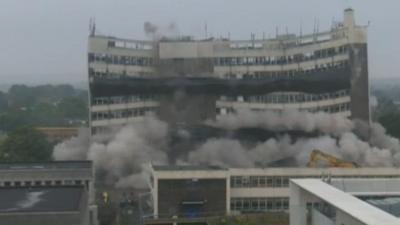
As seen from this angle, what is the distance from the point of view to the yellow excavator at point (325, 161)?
104 ft

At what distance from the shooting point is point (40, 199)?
67.9 feet

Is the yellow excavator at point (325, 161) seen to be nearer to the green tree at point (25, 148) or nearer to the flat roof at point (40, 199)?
the flat roof at point (40, 199)

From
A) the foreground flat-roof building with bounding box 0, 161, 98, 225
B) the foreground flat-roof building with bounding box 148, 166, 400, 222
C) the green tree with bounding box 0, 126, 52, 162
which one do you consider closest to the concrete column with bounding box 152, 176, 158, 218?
the foreground flat-roof building with bounding box 148, 166, 400, 222

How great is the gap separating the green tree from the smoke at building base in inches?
97.8

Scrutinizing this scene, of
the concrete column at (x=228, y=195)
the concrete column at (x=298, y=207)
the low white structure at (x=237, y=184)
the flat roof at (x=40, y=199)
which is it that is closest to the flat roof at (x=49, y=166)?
the low white structure at (x=237, y=184)

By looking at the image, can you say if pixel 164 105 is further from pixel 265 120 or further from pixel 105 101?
pixel 265 120

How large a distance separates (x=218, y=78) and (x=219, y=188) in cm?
1024

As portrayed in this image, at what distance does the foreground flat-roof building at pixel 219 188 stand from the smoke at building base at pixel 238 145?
447 cm

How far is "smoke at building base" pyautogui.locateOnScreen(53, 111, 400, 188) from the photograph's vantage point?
34.9 meters

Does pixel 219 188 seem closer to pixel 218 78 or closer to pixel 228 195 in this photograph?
pixel 228 195

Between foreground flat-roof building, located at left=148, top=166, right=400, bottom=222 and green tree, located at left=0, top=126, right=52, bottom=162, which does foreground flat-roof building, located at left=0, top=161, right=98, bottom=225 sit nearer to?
foreground flat-roof building, located at left=148, top=166, right=400, bottom=222

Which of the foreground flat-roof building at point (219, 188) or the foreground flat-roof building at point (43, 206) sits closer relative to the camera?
the foreground flat-roof building at point (43, 206)

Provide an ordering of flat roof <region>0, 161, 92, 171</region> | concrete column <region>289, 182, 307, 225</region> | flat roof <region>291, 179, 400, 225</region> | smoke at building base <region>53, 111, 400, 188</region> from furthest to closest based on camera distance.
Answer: smoke at building base <region>53, 111, 400, 188</region>
flat roof <region>0, 161, 92, 171</region>
concrete column <region>289, 182, 307, 225</region>
flat roof <region>291, 179, 400, 225</region>

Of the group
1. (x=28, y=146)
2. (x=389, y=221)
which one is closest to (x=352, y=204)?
(x=389, y=221)
